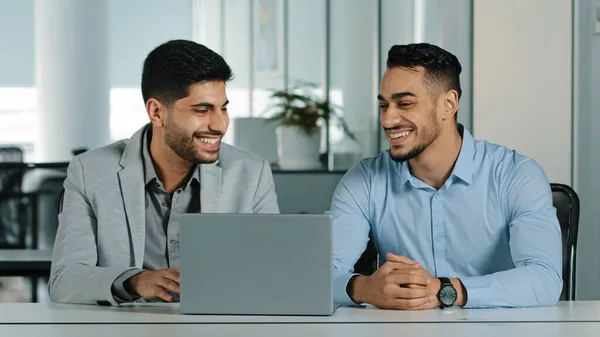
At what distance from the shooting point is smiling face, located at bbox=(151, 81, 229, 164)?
2.84 m

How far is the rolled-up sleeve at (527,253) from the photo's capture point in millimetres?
2318

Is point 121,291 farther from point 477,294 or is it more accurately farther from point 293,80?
point 293,80

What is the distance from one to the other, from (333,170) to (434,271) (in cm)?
211

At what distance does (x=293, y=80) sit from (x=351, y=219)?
2199 millimetres

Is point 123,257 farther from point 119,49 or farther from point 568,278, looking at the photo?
point 119,49

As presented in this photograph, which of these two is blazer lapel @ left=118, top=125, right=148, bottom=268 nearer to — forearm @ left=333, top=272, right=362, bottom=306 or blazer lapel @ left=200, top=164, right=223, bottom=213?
blazer lapel @ left=200, top=164, right=223, bottom=213

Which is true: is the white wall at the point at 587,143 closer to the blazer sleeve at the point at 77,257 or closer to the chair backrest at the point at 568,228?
the chair backrest at the point at 568,228

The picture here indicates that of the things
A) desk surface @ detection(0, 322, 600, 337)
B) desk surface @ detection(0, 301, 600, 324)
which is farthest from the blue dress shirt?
desk surface @ detection(0, 322, 600, 337)

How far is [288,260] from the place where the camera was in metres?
2.04

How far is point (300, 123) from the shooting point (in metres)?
4.96

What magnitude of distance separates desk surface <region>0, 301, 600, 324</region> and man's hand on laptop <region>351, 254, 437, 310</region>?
0.10 ft

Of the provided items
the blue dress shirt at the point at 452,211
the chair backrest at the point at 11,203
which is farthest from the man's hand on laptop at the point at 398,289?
the chair backrest at the point at 11,203

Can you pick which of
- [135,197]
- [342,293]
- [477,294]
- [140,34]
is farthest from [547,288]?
[140,34]

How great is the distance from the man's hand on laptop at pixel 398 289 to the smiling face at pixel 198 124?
75cm
